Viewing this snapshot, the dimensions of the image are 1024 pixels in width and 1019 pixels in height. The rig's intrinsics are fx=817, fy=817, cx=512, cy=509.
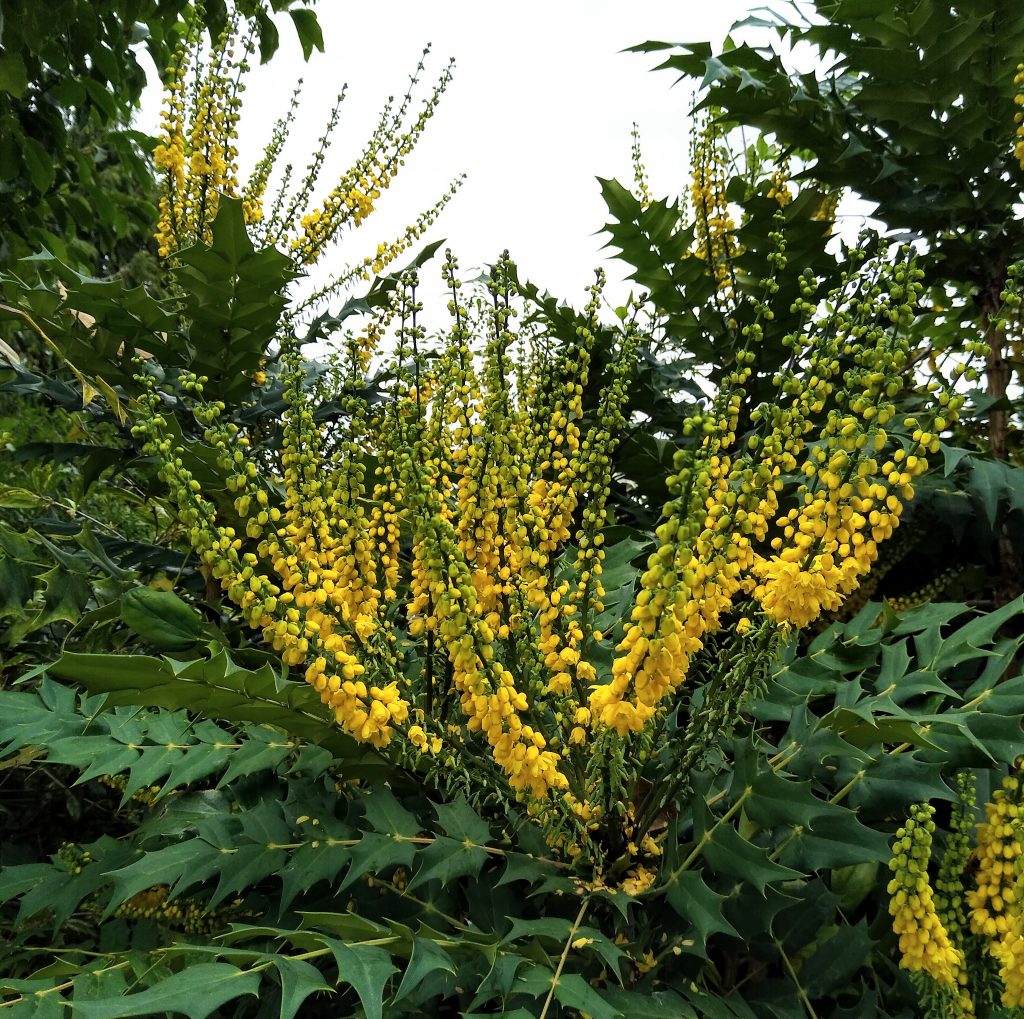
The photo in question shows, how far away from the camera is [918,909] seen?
3.67 ft

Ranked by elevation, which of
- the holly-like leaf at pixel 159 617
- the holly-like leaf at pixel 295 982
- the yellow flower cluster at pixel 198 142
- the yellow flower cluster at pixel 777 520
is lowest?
the holly-like leaf at pixel 295 982

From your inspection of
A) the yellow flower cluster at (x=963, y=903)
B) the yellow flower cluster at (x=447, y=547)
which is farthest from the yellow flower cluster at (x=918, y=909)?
the yellow flower cluster at (x=447, y=547)

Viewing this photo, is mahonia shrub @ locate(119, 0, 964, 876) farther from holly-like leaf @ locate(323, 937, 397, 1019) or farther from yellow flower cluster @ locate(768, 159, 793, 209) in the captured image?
yellow flower cluster @ locate(768, 159, 793, 209)

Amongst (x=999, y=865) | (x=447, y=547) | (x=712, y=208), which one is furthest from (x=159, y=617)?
(x=712, y=208)

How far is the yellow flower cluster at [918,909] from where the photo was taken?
3.59ft

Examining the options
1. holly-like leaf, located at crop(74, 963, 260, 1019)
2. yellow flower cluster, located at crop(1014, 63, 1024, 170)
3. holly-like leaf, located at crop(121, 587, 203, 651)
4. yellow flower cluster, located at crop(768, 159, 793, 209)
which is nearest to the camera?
holly-like leaf, located at crop(74, 963, 260, 1019)

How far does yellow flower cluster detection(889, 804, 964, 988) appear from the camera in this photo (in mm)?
1095

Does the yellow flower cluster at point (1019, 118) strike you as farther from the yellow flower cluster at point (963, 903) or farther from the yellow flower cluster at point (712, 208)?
the yellow flower cluster at point (963, 903)

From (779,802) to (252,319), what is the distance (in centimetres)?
146

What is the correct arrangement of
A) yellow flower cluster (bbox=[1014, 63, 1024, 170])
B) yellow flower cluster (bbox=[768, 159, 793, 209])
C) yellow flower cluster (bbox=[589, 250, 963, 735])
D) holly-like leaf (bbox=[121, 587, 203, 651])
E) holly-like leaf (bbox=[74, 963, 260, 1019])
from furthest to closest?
yellow flower cluster (bbox=[768, 159, 793, 209])
yellow flower cluster (bbox=[1014, 63, 1024, 170])
holly-like leaf (bbox=[121, 587, 203, 651])
yellow flower cluster (bbox=[589, 250, 963, 735])
holly-like leaf (bbox=[74, 963, 260, 1019])

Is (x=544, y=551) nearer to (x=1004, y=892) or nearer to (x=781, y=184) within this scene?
(x=1004, y=892)

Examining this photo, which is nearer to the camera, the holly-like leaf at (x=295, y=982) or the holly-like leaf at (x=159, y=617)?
the holly-like leaf at (x=295, y=982)

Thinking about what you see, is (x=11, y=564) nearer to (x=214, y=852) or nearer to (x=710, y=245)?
(x=214, y=852)

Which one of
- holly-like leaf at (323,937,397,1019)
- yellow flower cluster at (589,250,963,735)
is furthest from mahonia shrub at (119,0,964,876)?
holly-like leaf at (323,937,397,1019)
